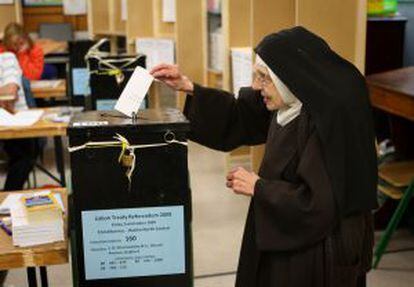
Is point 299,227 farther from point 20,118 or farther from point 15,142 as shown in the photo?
point 15,142

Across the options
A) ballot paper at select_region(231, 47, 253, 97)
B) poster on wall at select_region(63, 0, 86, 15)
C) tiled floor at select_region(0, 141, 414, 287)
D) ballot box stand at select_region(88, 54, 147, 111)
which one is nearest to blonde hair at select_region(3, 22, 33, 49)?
tiled floor at select_region(0, 141, 414, 287)

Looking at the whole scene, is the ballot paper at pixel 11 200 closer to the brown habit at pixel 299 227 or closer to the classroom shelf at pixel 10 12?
the brown habit at pixel 299 227

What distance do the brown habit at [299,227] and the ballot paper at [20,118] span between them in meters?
2.47

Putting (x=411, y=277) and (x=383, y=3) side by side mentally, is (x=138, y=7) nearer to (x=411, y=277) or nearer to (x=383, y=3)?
(x=383, y=3)

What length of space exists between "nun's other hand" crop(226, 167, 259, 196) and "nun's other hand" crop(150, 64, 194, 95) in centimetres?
51

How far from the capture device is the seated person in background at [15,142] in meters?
4.52

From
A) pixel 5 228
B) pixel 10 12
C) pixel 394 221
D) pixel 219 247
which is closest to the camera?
pixel 5 228

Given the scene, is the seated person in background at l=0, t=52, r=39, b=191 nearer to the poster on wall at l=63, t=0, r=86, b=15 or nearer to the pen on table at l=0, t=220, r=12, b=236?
the pen on table at l=0, t=220, r=12, b=236

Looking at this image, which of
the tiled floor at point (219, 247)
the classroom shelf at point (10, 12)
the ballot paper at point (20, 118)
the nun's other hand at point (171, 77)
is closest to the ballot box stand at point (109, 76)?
the ballot paper at point (20, 118)

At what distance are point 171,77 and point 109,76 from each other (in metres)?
2.13

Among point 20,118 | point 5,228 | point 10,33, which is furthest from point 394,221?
point 10,33

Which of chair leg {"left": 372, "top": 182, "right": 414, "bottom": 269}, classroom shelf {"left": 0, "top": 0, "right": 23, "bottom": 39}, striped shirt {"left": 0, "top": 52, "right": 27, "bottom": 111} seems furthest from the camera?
classroom shelf {"left": 0, "top": 0, "right": 23, "bottom": 39}

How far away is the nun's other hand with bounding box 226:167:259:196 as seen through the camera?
1756mm

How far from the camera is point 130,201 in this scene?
178 cm
